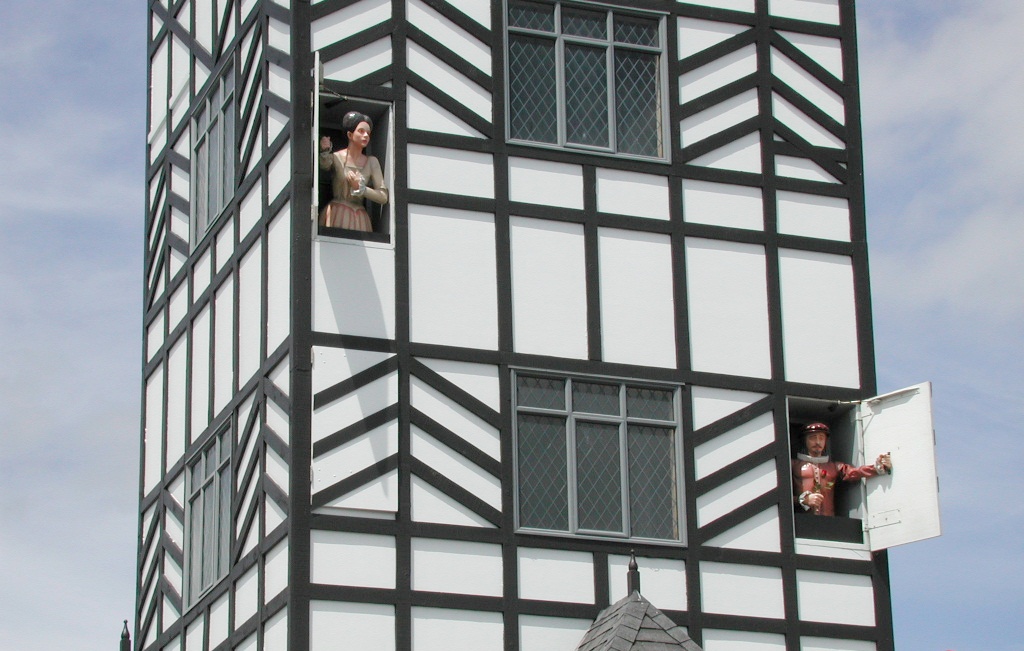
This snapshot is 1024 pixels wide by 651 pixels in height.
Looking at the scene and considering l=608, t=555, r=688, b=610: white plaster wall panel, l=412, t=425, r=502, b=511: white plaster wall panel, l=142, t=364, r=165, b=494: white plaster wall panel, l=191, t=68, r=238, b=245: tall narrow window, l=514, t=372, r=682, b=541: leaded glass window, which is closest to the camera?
l=412, t=425, r=502, b=511: white plaster wall panel

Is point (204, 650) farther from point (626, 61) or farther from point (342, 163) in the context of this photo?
point (626, 61)

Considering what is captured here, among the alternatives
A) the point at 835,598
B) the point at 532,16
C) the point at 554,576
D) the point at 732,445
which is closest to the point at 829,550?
the point at 835,598

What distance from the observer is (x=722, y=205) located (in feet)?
86.3

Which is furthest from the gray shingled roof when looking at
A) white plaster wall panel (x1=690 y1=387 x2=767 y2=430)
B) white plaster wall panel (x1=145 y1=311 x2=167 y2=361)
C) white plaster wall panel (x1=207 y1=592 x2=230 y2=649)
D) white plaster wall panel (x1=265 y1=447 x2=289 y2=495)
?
white plaster wall panel (x1=145 y1=311 x2=167 y2=361)

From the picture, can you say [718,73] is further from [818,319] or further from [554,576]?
[554,576]

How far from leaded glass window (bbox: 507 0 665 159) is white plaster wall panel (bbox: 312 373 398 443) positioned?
3.33 meters

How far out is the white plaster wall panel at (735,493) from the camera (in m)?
25.0

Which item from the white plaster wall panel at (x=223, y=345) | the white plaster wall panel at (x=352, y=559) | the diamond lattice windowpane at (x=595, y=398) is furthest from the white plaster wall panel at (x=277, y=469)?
the diamond lattice windowpane at (x=595, y=398)

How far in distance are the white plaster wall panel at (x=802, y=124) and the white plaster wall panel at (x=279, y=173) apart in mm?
5597

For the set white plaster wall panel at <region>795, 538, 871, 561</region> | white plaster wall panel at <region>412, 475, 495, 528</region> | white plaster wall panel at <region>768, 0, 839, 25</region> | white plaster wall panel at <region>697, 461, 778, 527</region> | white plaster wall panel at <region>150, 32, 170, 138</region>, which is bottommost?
white plaster wall panel at <region>795, 538, 871, 561</region>

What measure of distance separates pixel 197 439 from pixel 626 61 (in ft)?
20.9

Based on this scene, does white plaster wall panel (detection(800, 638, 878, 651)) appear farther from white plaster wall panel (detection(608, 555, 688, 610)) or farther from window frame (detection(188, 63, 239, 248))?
window frame (detection(188, 63, 239, 248))

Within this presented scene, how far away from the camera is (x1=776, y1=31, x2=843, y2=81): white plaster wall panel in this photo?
27.4m

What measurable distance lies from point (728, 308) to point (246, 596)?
5.93m
